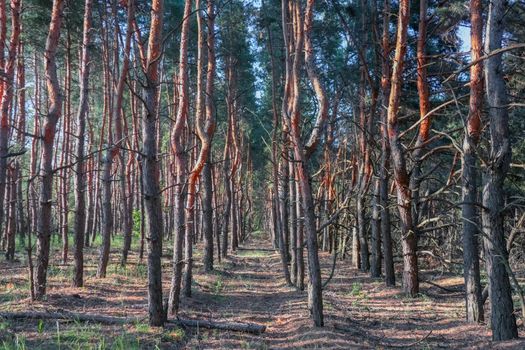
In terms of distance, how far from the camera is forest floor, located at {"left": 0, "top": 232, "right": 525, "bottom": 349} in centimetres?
675

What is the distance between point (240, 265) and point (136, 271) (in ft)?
21.5

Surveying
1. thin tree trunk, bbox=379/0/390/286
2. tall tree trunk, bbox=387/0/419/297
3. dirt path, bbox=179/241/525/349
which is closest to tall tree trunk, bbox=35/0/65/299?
dirt path, bbox=179/241/525/349

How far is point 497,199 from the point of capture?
246 inches

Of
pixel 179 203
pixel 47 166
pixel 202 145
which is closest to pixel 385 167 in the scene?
pixel 202 145

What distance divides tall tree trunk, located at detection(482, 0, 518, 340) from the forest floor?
15.7 inches

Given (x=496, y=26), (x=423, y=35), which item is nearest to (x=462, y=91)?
(x=423, y=35)

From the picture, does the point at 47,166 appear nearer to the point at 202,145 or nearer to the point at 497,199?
the point at 202,145

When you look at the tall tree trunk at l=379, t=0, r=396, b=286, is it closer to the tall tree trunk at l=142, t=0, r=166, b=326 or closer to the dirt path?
the dirt path

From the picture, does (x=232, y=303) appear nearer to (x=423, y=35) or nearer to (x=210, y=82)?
(x=210, y=82)

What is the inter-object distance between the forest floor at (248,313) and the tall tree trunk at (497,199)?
0.40 metres

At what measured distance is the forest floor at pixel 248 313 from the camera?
675 cm

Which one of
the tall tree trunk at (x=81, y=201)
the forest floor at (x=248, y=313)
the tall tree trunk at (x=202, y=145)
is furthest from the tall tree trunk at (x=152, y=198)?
the tall tree trunk at (x=81, y=201)

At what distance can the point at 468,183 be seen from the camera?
8906 mm

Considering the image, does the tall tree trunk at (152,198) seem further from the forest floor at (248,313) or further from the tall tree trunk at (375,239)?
the tall tree trunk at (375,239)
